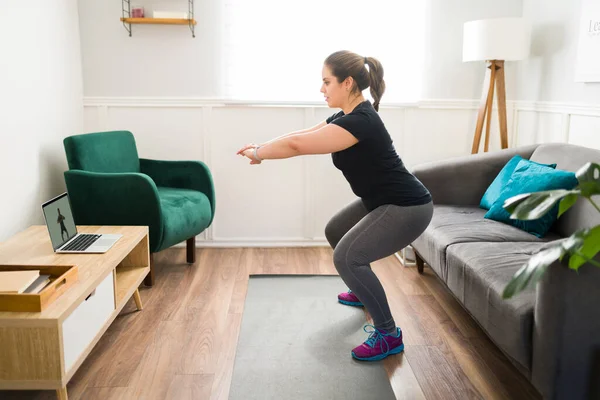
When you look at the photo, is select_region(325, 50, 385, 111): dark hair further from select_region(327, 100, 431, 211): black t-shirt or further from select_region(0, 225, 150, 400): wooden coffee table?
select_region(0, 225, 150, 400): wooden coffee table

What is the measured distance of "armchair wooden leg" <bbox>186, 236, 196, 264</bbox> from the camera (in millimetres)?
3803

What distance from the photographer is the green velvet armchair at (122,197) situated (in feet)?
10.6

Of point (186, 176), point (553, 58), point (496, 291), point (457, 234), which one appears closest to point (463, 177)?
point (457, 234)

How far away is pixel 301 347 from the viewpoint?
8.54 feet

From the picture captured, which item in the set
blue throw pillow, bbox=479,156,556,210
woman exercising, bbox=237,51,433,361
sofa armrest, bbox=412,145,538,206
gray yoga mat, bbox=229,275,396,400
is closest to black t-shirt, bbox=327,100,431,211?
woman exercising, bbox=237,51,433,361

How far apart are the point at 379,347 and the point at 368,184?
67 cm

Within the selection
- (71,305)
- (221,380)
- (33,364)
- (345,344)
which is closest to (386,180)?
(345,344)

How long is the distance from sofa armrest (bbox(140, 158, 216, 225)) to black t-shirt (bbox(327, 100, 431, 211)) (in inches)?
57.6

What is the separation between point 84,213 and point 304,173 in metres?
1.54

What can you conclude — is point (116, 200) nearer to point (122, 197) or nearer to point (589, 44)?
point (122, 197)

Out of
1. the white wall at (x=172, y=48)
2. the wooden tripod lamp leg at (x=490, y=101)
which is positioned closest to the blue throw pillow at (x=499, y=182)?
→ the wooden tripod lamp leg at (x=490, y=101)

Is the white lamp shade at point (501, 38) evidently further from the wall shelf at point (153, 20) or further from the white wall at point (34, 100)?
the white wall at point (34, 100)

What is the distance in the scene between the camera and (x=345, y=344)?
264cm

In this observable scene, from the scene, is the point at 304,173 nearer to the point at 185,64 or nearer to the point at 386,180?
the point at 185,64
